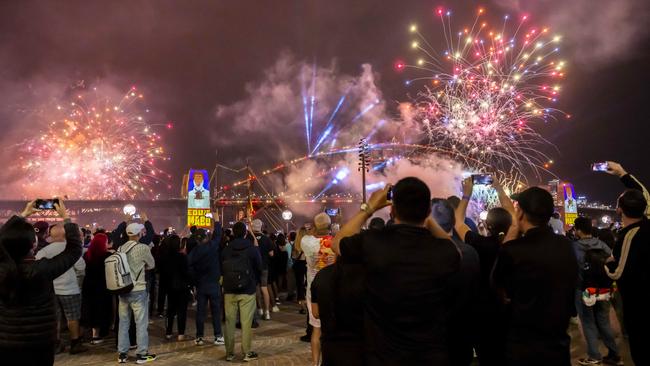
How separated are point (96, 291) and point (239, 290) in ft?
11.9

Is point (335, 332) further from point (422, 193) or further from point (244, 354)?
point (244, 354)

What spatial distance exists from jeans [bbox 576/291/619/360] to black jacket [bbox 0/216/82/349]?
7.22 meters

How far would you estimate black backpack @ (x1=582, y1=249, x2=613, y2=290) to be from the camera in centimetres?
699

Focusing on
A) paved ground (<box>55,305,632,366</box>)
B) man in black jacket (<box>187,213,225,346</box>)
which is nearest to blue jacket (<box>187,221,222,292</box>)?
man in black jacket (<box>187,213,225,346</box>)

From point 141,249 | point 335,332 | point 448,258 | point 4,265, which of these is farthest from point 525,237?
point 141,249

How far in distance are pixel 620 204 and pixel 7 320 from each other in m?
5.68

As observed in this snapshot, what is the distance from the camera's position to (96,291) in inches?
366

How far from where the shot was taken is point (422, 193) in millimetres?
3049

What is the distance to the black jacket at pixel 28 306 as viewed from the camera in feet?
12.9

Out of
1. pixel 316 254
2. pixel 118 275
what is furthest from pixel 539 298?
pixel 118 275

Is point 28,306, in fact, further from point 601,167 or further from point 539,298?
point 601,167

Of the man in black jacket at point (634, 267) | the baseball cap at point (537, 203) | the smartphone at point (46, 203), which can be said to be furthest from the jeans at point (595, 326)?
the smartphone at point (46, 203)

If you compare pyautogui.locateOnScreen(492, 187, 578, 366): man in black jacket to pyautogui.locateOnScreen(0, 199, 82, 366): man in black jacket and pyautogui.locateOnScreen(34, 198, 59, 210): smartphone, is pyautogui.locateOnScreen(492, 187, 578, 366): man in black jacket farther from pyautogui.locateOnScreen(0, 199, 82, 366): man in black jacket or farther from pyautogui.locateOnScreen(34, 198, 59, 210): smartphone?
pyautogui.locateOnScreen(34, 198, 59, 210): smartphone

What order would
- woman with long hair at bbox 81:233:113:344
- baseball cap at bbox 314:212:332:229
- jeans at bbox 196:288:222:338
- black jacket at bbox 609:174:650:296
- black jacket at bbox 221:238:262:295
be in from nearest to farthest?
black jacket at bbox 609:174:650:296
baseball cap at bbox 314:212:332:229
black jacket at bbox 221:238:262:295
jeans at bbox 196:288:222:338
woman with long hair at bbox 81:233:113:344
